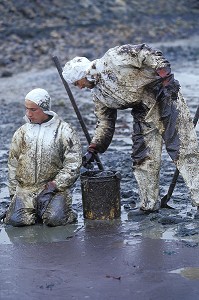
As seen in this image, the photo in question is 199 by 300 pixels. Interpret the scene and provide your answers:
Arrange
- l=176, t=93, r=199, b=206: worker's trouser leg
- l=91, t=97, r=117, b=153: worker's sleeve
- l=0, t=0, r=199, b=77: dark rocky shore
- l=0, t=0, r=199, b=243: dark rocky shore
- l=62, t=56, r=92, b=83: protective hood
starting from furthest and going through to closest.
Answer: l=0, t=0, r=199, b=77: dark rocky shore < l=0, t=0, r=199, b=243: dark rocky shore < l=91, t=97, r=117, b=153: worker's sleeve < l=176, t=93, r=199, b=206: worker's trouser leg < l=62, t=56, r=92, b=83: protective hood

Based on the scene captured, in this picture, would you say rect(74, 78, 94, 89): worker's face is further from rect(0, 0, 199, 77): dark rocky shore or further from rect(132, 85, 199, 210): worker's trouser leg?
rect(0, 0, 199, 77): dark rocky shore

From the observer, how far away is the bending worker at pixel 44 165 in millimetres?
9844

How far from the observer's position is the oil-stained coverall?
9.54 meters

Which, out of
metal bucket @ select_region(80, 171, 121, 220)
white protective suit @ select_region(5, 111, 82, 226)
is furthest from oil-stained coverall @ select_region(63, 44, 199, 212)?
white protective suit @ select_region(5, 111, 82, 226)

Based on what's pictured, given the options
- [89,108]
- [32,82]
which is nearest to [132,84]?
[89,108]

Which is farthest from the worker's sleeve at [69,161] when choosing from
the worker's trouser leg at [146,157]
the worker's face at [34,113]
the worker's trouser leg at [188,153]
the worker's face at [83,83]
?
the worker's trouser leg at [188,153]

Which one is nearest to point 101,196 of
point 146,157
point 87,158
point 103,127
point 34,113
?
point 87,158

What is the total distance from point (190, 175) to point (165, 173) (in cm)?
247

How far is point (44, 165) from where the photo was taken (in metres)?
9.93

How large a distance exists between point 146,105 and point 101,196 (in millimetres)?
1006

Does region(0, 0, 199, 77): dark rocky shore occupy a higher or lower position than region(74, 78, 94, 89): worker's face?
lower

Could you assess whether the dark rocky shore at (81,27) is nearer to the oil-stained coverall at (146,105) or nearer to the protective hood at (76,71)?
the oil-stained coverall at (146,105)

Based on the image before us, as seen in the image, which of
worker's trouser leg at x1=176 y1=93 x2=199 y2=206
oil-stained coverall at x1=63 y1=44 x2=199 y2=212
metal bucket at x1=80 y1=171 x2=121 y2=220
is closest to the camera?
oil-stained coverall at x1=63 y1=44 x2=199 y2=212

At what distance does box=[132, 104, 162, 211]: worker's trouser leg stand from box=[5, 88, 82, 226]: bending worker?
0.61 m
